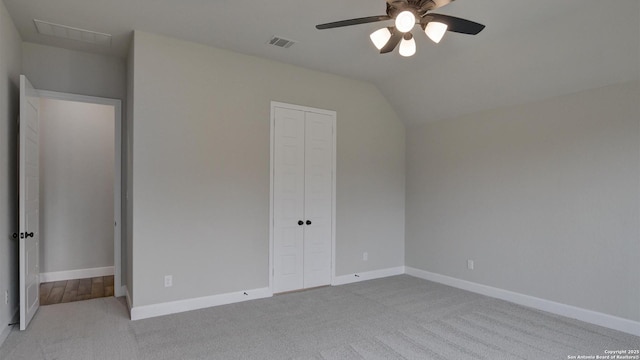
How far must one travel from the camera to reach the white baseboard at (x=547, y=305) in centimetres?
335

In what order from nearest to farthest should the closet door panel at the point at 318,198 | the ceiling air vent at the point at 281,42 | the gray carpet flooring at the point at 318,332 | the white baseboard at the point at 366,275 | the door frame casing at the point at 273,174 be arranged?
the gray carpet flooring at the point at 318,332, the ceiling air vent at the point at 281,42, the door frame casing at the point at 273,174, the closet door panel at the point at 318,198, the white baseboard at the point at 366,275

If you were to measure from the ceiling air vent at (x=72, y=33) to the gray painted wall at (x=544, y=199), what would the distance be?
4345 mm

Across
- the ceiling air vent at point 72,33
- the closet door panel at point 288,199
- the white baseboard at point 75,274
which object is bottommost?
the white baseboard at point 75,274

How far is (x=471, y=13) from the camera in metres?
3.13

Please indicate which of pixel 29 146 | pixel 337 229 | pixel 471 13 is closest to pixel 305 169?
pixel 337 229

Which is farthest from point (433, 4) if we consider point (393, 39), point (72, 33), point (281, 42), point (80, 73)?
point (80, 73)

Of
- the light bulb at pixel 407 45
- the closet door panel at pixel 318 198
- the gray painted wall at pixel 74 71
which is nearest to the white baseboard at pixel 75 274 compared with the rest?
the gray painted wall at pixel 74 71

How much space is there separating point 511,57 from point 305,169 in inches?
107

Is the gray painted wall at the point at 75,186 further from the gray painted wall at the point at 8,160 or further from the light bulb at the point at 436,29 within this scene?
the light bulb at the point at 436,29

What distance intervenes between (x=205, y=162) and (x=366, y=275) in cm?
283

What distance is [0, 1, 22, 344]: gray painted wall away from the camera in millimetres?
3092

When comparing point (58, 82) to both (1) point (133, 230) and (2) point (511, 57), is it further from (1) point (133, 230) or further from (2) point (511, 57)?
(2) point (511, 57)

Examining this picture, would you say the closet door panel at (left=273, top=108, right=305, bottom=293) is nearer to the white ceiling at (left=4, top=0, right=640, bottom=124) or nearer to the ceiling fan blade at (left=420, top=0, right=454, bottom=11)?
the white ceiling at (left=4, top=0, right=640, bottom=124)

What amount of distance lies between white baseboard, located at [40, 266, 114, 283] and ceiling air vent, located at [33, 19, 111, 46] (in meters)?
3.36
